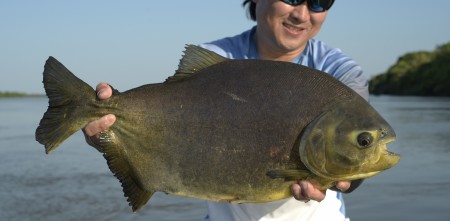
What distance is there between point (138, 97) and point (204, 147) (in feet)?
1.71

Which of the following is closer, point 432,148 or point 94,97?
point 94,97

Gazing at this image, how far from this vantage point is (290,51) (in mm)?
4770

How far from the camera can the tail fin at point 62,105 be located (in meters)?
3.65

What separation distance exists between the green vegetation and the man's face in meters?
81.8

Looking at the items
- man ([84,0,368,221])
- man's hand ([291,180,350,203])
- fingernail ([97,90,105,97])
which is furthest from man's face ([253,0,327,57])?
fingernail ([97,90,105,97])

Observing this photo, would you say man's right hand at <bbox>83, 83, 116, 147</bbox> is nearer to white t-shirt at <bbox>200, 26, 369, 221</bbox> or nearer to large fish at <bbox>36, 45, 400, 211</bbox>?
large fish at <bbox>36, 45, 400, 211</bbox>

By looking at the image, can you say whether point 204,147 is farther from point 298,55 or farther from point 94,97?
point 298,55

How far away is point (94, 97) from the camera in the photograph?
3.68 meters

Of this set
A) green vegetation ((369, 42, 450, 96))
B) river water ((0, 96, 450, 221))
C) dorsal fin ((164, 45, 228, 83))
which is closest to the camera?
dorsal fin ((164, 45, 228, 83))

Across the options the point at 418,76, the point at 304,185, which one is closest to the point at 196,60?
the point at 304,185

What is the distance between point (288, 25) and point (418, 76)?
324 ft

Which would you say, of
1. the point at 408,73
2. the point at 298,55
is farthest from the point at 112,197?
the point at 408,73

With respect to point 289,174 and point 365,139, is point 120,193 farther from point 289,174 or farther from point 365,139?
point 365,139

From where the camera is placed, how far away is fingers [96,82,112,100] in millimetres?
3623
